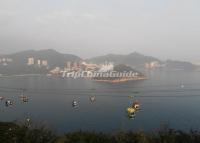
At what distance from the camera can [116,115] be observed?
127 ft

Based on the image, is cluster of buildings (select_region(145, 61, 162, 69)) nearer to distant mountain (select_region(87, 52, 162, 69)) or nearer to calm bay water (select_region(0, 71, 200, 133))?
distant mountain (select_region(87, 52, 162, 69))

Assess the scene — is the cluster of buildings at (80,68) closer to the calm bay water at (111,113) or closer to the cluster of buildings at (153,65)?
the cluster of buildings at (153,65)

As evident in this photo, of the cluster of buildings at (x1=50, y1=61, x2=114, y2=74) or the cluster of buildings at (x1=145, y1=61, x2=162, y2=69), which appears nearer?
the cluster of buildings at (x1=50, y1=61, x2=114, y2=74)

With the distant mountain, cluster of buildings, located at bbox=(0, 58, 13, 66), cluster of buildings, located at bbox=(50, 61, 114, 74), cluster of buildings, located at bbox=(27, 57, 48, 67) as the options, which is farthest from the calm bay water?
the distant mountain

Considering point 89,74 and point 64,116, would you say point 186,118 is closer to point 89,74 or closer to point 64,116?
point 64,116

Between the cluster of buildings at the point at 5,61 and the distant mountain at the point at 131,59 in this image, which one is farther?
the distant mountain at the point at 131,59

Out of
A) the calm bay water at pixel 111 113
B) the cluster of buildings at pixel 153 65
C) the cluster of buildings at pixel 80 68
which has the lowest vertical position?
the calm bay water at pixel 111 113

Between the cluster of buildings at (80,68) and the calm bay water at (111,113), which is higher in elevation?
the cluster of buildings at (80,68)

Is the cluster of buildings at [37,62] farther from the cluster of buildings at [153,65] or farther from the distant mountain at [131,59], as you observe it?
the cluster of buildings at [153,65]

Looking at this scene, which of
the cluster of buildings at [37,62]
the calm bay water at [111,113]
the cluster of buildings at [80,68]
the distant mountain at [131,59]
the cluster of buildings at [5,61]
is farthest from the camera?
the distant mountain at [131,59]

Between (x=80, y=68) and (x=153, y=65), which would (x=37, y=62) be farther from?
(x=153, y=65)

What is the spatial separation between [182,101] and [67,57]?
104077 millimetres

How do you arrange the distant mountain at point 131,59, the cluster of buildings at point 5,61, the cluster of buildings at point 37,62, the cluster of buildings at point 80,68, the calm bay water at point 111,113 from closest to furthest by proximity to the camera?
the calm bay water at point 111,113 < the cluster of buildings at point 80,68 < the cluster of buildings at point 5,61 < the cluster of buildings at point 37,62 < the distant mountain at point 131,59

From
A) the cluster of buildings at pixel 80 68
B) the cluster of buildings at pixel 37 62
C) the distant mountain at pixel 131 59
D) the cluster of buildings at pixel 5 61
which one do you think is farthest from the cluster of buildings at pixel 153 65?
the cluster of buildings at pixel 5 61
